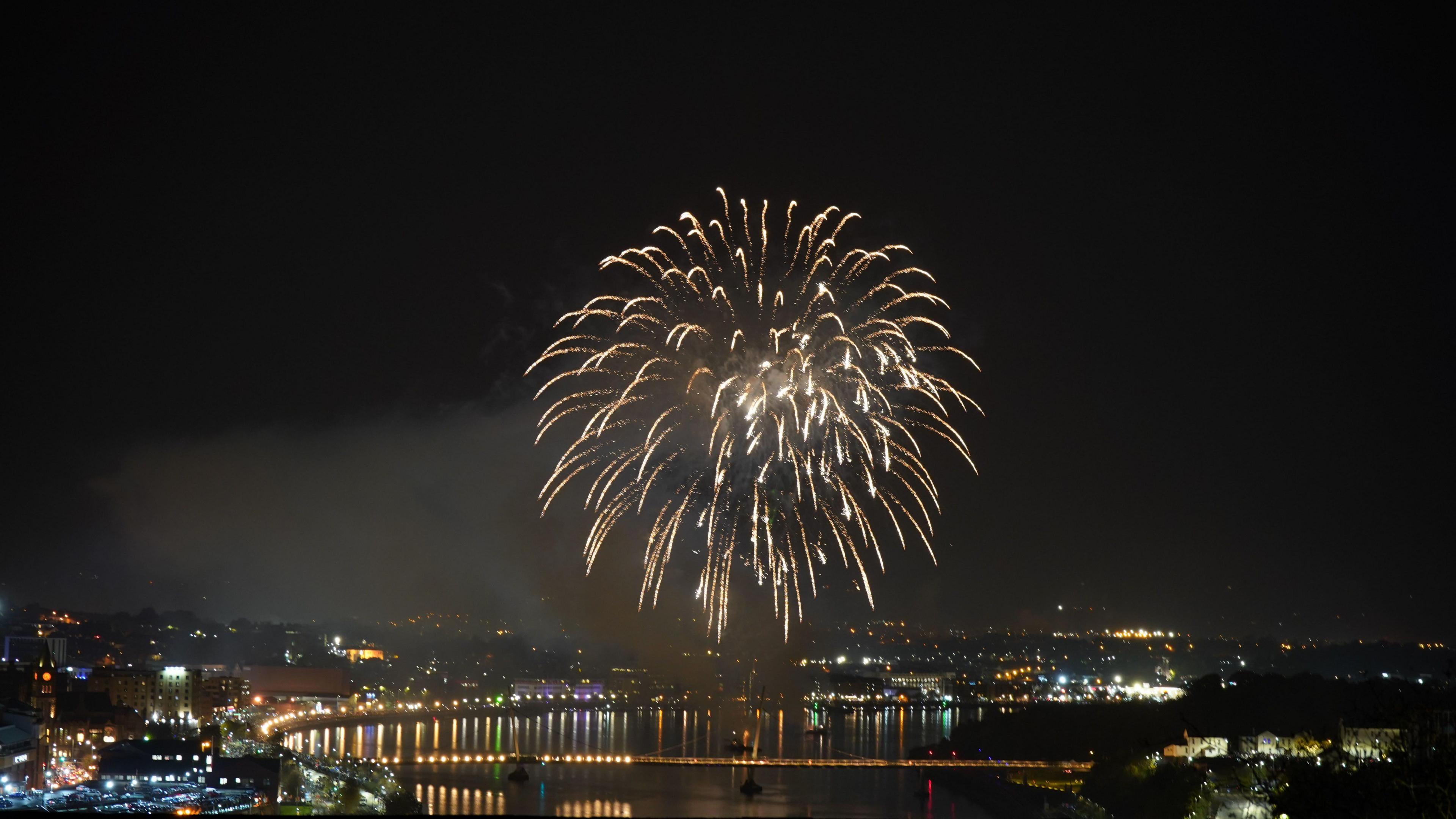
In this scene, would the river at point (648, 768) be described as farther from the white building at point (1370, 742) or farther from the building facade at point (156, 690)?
the white building at point (1370, 742)

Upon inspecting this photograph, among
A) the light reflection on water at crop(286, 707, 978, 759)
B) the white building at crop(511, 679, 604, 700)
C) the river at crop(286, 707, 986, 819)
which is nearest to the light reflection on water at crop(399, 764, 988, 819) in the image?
the river at crop(286, 707, 986, 819)

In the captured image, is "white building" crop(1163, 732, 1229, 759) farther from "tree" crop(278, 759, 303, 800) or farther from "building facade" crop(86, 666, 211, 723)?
"building facade" crop(86, 666, 211, 723)

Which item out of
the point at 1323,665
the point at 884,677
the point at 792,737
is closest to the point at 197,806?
the point at 792,737

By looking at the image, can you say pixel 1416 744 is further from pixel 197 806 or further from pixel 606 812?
pixel 197 806

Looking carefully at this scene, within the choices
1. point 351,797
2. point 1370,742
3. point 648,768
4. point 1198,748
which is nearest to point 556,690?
point 648,768

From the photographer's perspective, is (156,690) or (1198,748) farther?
(156,690)

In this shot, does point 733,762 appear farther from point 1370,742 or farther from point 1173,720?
point 1370,742
